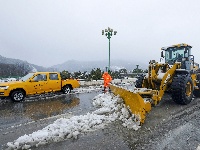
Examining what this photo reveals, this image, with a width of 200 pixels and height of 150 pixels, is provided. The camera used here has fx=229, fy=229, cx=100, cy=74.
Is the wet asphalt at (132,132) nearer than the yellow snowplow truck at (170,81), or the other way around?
the wet asphalt at (132,132)

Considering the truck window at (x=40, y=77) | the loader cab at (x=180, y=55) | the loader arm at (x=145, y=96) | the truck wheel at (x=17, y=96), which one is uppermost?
the loader cab at (x=180, y=55)

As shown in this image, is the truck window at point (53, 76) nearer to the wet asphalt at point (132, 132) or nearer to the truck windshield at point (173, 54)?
the wet asphalt at point (132, 132)

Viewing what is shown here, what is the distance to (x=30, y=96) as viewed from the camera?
46.8 feet

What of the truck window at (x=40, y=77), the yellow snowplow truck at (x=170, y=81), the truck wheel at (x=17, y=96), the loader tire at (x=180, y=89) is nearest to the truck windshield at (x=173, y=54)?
the yellow snowplow truck at (x=170, y=81)

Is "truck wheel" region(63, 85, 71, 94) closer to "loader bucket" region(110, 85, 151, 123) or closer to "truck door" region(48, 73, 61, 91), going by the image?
"truck door" region(48, 73, 61, 91)

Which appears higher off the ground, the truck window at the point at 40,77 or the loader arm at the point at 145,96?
the truck window at the point at 40,77

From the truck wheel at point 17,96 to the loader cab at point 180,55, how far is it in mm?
8291

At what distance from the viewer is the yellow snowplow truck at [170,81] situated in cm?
889

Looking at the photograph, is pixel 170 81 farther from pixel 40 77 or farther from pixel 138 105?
pixel 40 77

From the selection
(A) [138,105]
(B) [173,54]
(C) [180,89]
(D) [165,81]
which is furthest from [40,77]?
(A) [138,105]

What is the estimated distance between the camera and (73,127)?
6.59 m

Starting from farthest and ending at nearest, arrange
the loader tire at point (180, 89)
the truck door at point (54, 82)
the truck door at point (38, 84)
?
the truck door at point (54, 82) < the truck door at point (38, 84) < the loader tire at point (180, 89)

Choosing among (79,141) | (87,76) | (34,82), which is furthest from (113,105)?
(87,76)

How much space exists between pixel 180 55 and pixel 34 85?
844 cm
